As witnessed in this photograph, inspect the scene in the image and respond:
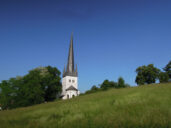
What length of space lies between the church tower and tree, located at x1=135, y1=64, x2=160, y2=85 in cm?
3087

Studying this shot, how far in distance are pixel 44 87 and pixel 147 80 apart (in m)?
35.1

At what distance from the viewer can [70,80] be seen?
68.0 meters

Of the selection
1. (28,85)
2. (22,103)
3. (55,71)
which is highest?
(55,71)

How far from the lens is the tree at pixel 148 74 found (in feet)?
149

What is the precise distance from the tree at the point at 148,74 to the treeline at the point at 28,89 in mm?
28882

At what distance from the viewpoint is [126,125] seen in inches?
158

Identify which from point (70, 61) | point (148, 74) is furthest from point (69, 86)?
point (148, 74)

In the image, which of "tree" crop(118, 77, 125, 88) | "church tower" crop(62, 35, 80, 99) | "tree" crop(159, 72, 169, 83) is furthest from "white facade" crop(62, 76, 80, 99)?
"tree" crop(159, 72, 169, 83)

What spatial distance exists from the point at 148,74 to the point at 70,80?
37172 mm

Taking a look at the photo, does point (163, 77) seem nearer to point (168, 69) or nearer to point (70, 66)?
point (168, 69)

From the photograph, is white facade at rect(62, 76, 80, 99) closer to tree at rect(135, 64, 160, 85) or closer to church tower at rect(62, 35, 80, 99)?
church tower at rect(62, 35, 80, 99)

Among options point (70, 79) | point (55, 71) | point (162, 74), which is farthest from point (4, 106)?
point (162, 74)

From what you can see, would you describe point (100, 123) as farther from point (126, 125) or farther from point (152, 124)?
point (152, 124)

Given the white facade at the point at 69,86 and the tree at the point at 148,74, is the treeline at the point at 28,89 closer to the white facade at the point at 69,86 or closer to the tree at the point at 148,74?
the white facade at the point at 69,86
